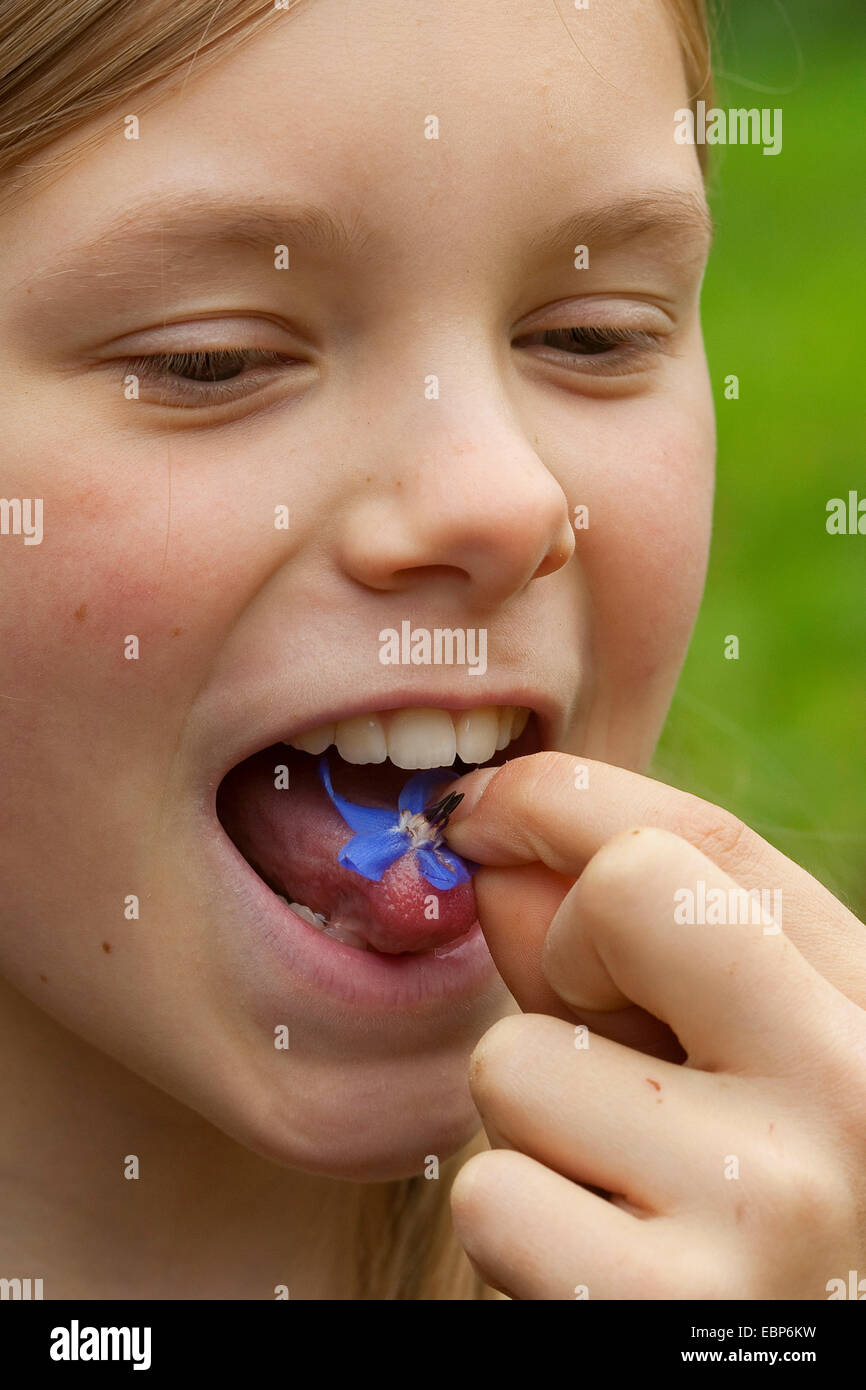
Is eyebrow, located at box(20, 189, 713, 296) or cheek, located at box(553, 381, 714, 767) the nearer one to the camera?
eyebrow, located at box(20, 189, 713, 296)

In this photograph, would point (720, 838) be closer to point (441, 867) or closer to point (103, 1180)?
point (441, 867)

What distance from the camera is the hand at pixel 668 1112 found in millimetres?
1392

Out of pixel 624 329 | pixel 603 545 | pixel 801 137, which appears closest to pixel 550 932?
pixel 603 545

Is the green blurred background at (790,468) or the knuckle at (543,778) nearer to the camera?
the knuckle at (543,778)

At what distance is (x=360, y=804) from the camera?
1.91m

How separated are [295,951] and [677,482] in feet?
2.48

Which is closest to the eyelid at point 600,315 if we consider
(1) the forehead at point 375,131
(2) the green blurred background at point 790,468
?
(1) the forehead at point 375,131

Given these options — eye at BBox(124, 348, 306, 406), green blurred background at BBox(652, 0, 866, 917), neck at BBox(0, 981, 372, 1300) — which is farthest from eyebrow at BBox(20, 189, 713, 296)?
green blurred background at BBox(652, 0, 866, 917)

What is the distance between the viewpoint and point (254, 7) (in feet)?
5.17

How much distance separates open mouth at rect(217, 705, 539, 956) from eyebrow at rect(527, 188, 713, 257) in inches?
21.5

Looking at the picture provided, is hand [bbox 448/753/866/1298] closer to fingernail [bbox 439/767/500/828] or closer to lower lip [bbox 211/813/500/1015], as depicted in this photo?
fingernail [bbox 439/767/500/828]

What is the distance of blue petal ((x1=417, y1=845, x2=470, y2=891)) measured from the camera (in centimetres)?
180

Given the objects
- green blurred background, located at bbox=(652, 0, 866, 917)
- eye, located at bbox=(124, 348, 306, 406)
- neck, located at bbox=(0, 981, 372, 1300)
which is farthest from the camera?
green blurred background, located at bbox=(652, 0, 866, 917)

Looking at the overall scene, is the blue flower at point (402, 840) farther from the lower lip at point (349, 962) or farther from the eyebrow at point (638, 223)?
the eyebrow at point (638, 223)
